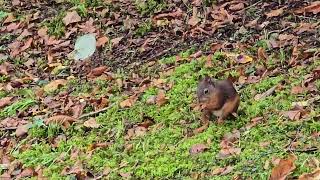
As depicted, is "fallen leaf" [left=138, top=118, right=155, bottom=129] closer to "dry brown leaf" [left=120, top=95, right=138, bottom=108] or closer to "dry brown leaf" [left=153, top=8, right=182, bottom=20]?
"dry brown leaf" [left=120, top=95, right=138, bottom=108]

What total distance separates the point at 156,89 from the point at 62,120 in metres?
0.93

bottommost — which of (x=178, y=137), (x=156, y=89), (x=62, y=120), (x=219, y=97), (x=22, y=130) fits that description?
(x=22, y=130)

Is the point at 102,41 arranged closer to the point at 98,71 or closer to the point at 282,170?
the point at 98,71

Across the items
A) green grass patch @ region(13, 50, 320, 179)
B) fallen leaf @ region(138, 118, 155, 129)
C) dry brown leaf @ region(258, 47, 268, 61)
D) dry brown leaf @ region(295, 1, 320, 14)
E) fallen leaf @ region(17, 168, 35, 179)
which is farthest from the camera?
dry brown leaf @ region(295, 1, 320, 14)

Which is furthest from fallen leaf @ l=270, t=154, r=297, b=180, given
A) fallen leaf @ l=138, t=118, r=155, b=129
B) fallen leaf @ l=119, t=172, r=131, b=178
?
fallen leaf @ l=138, t=118, r=155, b=129

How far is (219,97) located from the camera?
17.0 ft

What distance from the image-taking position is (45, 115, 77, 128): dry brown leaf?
6119 mm

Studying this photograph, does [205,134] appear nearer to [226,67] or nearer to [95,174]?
[95,174]

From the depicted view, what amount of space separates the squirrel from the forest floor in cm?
14

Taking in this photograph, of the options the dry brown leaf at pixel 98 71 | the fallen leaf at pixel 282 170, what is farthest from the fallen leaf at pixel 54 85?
A: the fallen leaf at pixel 282 170

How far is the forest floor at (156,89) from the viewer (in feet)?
16.0

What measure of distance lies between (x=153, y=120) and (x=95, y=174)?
0.87 meters

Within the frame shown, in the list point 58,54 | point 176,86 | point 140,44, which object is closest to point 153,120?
point 176,86

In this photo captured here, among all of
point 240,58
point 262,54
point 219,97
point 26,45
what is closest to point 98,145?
point 219,97
